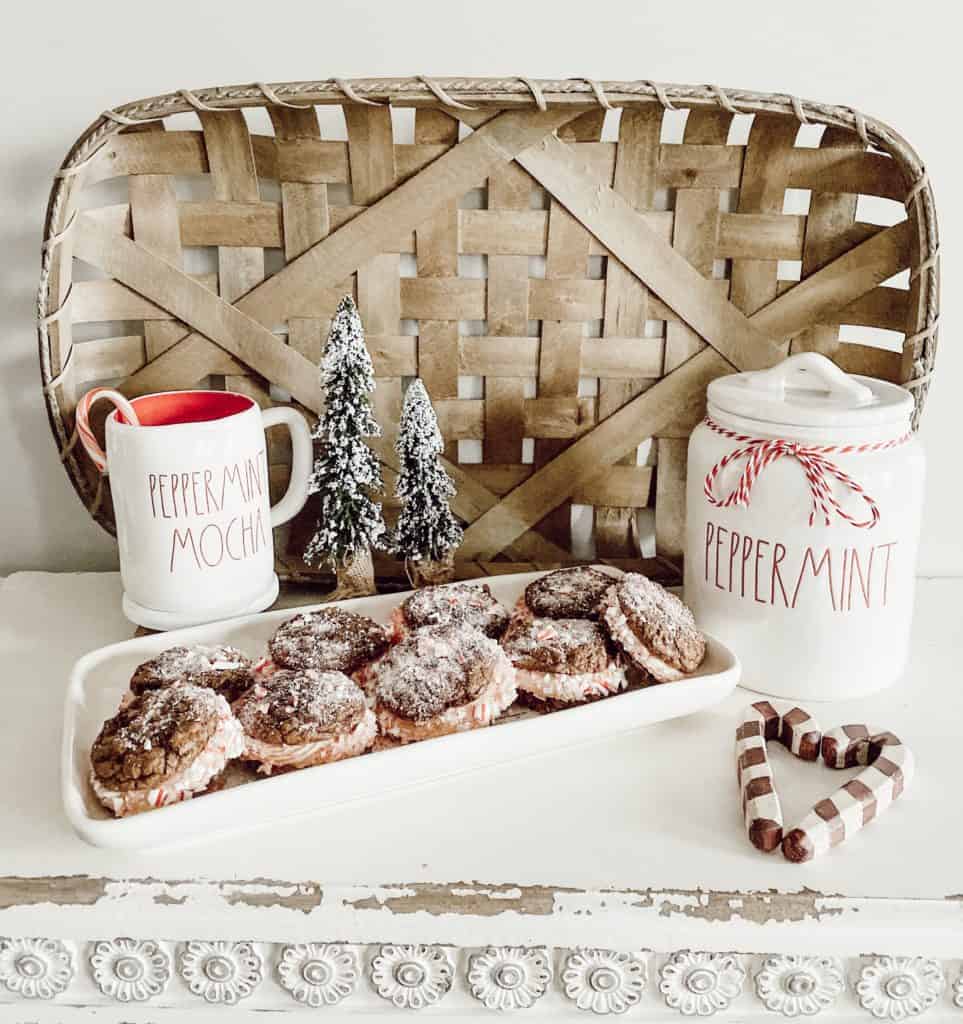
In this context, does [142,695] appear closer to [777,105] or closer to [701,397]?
[701,397]

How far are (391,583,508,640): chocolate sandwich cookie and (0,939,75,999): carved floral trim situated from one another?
13.4 inches

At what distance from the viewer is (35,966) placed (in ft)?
2.19

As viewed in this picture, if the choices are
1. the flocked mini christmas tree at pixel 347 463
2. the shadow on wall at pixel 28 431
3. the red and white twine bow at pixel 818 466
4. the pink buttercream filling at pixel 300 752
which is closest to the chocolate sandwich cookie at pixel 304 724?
the pink buttercream filling at pixel 300 752

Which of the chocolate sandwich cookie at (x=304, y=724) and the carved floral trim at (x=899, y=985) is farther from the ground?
the chocolate sandwich cookie at (x=304, y=724)

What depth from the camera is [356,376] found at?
3.04 ft

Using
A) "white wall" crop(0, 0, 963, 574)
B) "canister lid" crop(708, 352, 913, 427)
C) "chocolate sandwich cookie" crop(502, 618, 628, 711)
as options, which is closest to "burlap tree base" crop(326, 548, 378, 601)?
"chocolate sandwich cookie" crop(502, 618, 628, 711)

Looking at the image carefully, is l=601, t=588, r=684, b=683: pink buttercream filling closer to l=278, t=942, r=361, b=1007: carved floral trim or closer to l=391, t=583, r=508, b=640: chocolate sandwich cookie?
l=391, t=583, r=508, b=640: chocolate sandwich cookie

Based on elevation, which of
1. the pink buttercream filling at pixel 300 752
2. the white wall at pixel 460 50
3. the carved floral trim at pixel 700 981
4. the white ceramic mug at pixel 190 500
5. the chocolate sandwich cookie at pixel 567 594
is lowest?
the carved floral trim at pixel 700 981

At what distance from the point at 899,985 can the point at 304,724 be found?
420 millimetres

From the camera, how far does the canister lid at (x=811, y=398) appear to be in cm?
81

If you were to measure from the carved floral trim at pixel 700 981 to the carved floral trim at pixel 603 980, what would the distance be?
2 cm

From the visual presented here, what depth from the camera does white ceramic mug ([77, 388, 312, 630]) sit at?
2.86 feet

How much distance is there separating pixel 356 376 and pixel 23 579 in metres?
0.45

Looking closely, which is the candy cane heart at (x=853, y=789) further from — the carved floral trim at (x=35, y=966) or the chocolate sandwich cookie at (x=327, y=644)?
the carved floral trim at (x=35, y=966)
